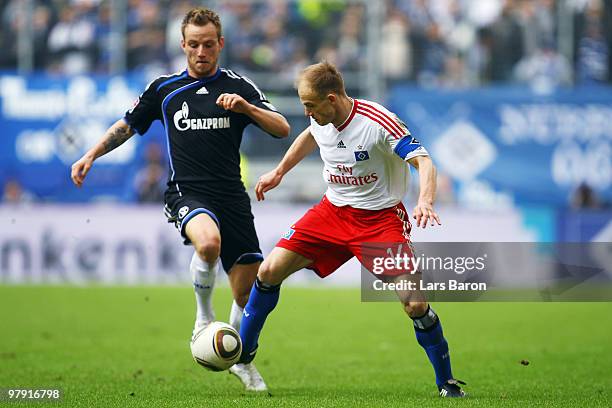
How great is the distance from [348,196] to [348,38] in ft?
48.8

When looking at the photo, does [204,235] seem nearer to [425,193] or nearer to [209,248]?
[209,248]

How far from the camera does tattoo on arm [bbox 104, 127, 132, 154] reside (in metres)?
8.86

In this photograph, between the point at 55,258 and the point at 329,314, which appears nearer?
the point at 329,314

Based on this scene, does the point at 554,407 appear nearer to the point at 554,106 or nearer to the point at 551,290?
the point at 551,290

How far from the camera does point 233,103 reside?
7969 mm

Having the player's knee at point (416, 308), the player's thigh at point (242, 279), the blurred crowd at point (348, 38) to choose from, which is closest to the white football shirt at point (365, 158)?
the player's knee at point (416, 308)

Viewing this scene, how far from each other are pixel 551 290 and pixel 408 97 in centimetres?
1349

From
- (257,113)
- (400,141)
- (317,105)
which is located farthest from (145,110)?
(400,141)

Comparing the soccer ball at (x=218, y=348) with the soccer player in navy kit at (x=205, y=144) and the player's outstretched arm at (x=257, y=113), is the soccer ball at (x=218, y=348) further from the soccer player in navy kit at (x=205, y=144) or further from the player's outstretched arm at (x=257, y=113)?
the player's outstretched arm at (x=257, y=113)

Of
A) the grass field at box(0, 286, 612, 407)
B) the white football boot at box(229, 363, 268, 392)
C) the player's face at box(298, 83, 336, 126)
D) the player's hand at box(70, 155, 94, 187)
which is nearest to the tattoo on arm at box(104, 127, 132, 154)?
the player's hand at box(70, 155, 94, 187)

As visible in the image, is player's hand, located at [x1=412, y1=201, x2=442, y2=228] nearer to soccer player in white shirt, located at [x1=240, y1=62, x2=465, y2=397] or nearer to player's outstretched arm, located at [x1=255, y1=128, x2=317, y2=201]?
soccer player in white shirt, located at [x1=240, y1=62, x2=465, y2=397]

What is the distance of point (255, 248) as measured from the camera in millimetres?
8891

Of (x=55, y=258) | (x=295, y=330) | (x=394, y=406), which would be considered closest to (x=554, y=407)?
(x=394, y=406)

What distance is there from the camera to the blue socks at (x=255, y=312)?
27.6ft
